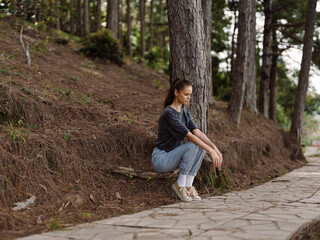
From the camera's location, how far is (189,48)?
6.54 metres

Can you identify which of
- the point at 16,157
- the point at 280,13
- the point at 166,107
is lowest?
the point at 16,157

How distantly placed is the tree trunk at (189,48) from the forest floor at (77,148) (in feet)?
3.74

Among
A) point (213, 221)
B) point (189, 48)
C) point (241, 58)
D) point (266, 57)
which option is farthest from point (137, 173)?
point (266, 57)

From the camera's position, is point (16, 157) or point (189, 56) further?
point (189, 56)

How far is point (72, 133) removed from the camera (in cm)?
582

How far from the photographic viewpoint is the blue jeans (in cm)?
534

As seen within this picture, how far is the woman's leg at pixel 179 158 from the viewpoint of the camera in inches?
210

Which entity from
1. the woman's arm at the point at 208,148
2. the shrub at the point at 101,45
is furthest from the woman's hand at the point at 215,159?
the shrub at the point at 101,45

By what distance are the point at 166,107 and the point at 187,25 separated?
1.76 meters

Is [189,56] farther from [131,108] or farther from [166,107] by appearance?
[131,108]

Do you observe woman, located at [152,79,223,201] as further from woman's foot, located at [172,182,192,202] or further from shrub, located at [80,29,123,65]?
shrub, located at [80,29,123,65]

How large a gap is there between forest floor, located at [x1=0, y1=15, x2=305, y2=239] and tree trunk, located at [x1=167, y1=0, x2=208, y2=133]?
1.14 m

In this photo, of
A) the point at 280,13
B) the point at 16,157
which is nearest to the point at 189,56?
the point at 16,157

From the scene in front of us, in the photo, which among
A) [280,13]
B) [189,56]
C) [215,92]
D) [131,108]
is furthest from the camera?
[215,92]
